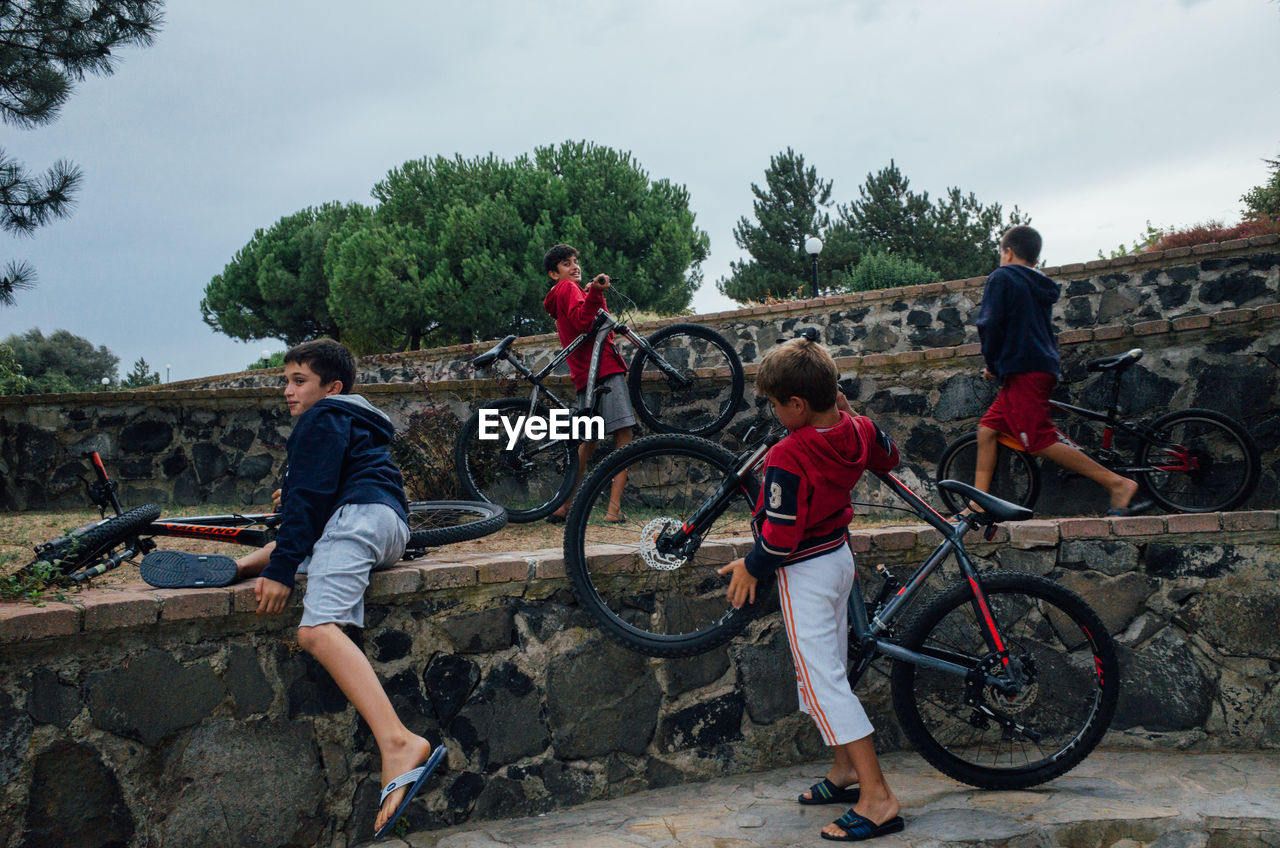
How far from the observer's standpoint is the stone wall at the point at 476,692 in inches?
95.9

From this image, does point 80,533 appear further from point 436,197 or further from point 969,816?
point 436,197

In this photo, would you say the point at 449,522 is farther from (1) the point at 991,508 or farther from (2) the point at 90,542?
(1) the point at 991,508

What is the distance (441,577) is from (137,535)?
1.19 meters

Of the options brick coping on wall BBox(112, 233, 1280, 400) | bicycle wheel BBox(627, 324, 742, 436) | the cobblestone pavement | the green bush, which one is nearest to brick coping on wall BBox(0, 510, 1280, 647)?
the cobblestone pavement

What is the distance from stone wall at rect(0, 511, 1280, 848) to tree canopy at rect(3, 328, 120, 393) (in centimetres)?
3359

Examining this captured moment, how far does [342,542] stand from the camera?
2.63 meters

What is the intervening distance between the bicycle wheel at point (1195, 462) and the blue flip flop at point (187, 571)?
4.81 meters

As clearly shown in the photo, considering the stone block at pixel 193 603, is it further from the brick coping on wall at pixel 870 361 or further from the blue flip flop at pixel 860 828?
the brick coping on wall at pixel 870 361

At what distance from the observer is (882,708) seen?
11.3 feet

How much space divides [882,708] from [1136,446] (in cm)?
272

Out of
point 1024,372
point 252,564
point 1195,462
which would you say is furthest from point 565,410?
point 1195,462

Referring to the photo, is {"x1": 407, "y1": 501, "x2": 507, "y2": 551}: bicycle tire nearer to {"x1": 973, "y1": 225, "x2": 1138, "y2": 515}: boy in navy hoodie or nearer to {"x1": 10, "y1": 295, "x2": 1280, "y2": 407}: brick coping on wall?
{"x1": 10, "y1": 295, "x2": 1280, "y2": 407}: brick coping on wall

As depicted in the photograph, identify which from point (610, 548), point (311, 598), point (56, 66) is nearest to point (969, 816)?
point (610, 548)

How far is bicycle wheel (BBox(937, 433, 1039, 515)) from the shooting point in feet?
16.4
